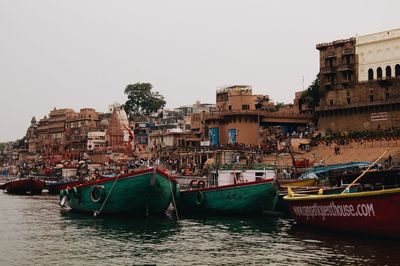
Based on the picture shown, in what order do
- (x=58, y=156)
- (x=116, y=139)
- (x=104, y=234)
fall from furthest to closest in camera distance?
(x=58, y=156) < (x=116, y=139) < (x=104, y=234)

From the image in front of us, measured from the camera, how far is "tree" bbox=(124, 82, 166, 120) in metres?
138

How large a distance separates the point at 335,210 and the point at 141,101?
115 meters

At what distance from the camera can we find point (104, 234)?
29.1 metres

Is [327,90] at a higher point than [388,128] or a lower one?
higher

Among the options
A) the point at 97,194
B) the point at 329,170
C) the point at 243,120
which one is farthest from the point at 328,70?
the point at 97,194

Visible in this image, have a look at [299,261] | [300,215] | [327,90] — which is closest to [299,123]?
[327,90]

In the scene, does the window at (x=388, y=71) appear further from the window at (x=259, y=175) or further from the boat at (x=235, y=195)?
the window at (x=259, y=175)

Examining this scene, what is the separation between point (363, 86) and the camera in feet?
250

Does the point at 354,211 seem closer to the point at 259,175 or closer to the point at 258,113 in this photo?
the point at 259,175

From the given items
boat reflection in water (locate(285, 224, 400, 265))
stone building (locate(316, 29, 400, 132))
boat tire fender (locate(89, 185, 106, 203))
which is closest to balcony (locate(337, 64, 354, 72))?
stone building (locate(316, 29, 400, 132))

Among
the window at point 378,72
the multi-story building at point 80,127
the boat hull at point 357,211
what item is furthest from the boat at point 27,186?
the multi-story building at point 80,127

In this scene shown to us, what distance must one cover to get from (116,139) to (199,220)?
296ft

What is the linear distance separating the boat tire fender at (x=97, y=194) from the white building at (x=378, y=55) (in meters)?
48.5

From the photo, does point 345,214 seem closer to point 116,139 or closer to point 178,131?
point 178,131
